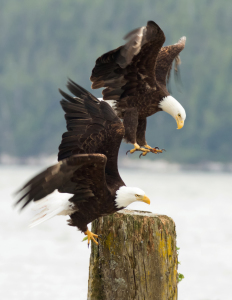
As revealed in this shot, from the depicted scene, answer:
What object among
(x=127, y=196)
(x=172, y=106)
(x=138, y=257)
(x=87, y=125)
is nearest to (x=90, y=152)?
(x=87, y=125)

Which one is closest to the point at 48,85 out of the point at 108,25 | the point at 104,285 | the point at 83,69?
the point at 83,69

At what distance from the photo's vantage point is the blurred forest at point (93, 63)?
3581 centimetres

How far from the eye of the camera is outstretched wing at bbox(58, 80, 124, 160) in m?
4.11

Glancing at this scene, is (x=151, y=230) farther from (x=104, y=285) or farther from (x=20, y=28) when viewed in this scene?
(x=20, y=28)

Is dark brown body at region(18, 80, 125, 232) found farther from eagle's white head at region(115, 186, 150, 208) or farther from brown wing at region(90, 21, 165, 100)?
brown wing at region(90, 21, 165, 100)

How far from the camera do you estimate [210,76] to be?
4191 cm

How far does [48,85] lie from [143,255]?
36.9 m

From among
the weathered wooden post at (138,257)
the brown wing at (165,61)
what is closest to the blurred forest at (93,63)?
the brown wing at (165,61)

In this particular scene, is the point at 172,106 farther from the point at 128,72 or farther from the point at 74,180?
the point at 74,180

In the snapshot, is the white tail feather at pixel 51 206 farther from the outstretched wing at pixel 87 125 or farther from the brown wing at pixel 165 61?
the brown wing at pixel 165 61

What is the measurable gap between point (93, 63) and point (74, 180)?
3477 cm

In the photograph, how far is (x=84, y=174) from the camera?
12.6 feet

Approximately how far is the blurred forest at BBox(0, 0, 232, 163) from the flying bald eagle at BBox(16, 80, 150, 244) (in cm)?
2757

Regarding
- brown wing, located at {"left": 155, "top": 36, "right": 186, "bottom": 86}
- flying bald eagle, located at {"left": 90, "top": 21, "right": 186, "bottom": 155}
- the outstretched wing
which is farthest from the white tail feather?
brown wing, located at {"left": 155, "top": 36, "right": 186, "bottom": 86}
